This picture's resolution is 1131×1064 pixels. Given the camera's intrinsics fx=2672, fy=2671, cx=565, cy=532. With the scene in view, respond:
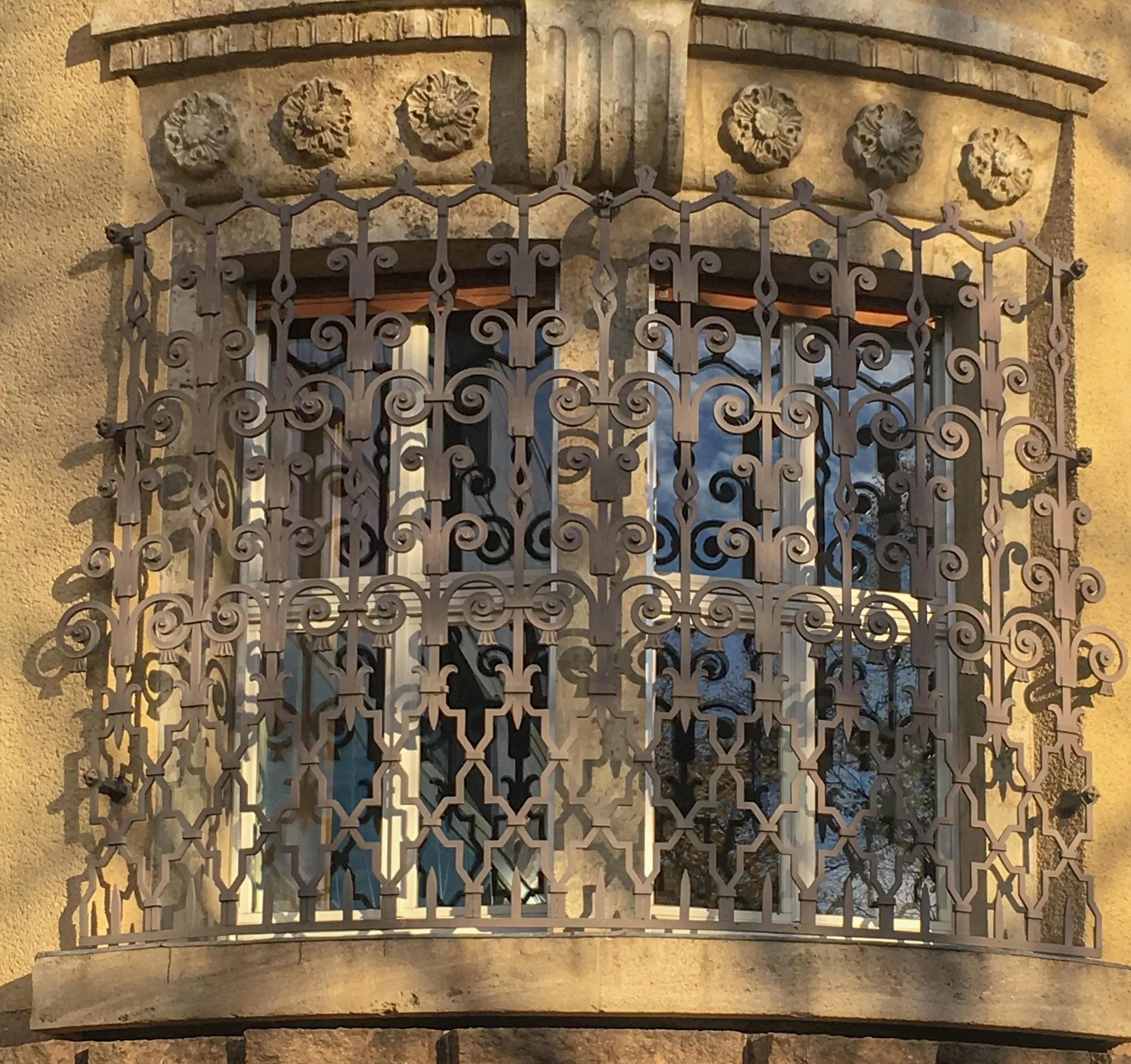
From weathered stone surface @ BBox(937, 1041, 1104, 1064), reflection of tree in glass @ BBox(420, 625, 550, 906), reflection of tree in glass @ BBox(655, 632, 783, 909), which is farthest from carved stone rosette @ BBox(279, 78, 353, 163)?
weathered stone surface @ BBox(937, 1041, 1104, 1064)

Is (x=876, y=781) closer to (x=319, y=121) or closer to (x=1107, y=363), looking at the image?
(x=1107, y=363)

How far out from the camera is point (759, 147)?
7656 mm

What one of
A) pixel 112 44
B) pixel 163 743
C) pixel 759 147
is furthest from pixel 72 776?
pixel 759 147

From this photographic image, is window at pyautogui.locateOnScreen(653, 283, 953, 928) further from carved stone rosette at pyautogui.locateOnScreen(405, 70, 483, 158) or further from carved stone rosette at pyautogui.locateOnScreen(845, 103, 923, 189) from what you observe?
carved stone rosette at pyautogui.locateOnScreen(405, 70, 483, 158)

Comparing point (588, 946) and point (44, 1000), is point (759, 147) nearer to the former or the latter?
point (588, 946)

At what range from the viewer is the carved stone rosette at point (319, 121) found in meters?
7.64

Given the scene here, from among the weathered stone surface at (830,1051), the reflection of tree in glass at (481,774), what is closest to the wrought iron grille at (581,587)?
the reflection of tree in glass at (481,774)

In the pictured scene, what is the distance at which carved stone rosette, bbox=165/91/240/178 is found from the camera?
303 inches

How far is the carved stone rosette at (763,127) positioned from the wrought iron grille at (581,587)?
0.58 ft

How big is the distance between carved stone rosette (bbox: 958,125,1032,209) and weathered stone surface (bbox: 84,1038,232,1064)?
327 centimetres

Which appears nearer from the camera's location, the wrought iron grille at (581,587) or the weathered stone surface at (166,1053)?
the weathered stone surface at (166,1053)

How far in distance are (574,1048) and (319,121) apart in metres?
2.74

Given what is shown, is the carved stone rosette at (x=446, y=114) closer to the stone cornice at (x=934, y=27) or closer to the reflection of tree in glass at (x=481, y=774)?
the stone cornice at (x=934, y=27)

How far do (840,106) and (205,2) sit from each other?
73.1 inches
